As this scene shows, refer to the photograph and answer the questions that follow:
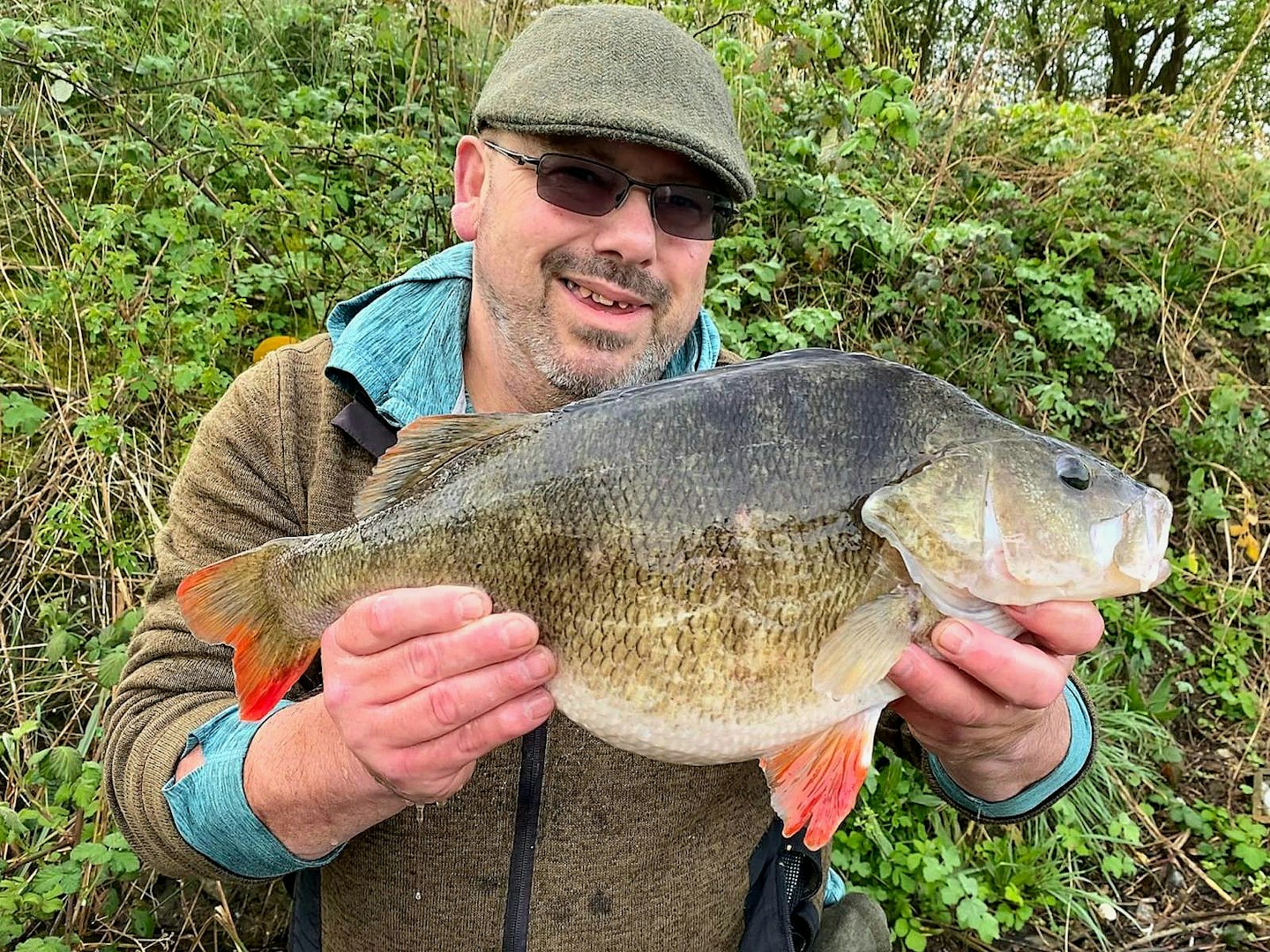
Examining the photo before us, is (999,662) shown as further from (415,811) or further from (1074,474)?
(415,811)

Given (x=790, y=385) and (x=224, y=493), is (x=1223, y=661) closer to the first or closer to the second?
(x=790, y=385)

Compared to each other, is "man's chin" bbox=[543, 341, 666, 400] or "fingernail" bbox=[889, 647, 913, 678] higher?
"man's chin" bbox=[543, 341, 666, 400]

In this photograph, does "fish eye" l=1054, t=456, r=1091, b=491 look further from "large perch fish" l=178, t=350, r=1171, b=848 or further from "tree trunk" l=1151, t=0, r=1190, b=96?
"tree trunk" l=1151, t=0, r=1190, b=96

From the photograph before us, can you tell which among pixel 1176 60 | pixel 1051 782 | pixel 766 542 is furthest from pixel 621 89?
pixel 1176 60

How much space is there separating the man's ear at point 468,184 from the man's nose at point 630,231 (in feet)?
1.36

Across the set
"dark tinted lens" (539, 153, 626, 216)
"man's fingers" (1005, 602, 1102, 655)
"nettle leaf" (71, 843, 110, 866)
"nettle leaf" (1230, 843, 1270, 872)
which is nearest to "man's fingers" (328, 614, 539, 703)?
"man's fingers" (1005, 602, 1102, 655)

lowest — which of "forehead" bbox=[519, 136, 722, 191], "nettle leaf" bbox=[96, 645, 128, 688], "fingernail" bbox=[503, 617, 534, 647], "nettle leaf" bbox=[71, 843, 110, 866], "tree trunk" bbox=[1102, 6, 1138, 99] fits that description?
"nettle leaf" bbox=[71, 843, 110, 866]

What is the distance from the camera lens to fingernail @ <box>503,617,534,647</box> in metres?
1.21

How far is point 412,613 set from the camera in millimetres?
1222

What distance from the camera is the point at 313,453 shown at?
6.05 ft

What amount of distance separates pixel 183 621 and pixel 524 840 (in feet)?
2.74

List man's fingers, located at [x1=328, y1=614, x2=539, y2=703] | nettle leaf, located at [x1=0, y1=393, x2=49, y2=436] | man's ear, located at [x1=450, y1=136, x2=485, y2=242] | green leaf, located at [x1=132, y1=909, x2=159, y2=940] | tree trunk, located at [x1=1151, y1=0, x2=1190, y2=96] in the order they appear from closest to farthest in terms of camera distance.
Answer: man's fingers, located at [x1=328, y1=614, x2=539, y2=703]
man's ear, located at [x1=450, y1=136, x2=485, y2=242]
green leaf, located at [x1=132, y1=909, x2=159, y2=940]
nettle leaf, located at [x1=0, y1=393, x2=49, y2=436]
tree trunk, located at [x1=1151, y1=0, x2=1190, y2=96]

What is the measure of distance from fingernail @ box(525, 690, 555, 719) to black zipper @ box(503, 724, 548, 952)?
15.8 inches

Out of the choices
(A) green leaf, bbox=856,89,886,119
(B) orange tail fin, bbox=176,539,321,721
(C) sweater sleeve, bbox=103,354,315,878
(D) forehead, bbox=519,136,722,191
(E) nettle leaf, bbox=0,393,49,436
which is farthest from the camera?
(A) green leaf, bbox=856,89,886,119
